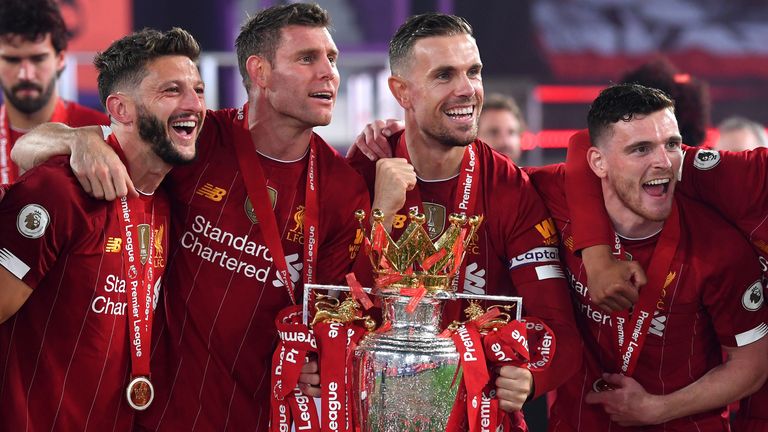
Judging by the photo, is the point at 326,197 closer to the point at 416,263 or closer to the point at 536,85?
the point at 416,263

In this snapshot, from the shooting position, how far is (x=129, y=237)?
305cm

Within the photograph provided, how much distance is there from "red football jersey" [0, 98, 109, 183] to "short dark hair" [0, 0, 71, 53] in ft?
1.00

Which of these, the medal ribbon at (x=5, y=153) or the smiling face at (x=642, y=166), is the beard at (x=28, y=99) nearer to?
the medal ribbon at (x=5, y=153)

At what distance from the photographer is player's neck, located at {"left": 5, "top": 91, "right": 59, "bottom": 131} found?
188 inches

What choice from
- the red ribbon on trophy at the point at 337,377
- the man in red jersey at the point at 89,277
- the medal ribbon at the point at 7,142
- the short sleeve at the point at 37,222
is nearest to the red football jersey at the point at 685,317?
the red ribbon on trophy at the point at 337,377

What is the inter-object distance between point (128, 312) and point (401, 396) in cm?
85

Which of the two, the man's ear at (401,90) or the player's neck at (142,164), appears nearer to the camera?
the player's neck at (142,164)

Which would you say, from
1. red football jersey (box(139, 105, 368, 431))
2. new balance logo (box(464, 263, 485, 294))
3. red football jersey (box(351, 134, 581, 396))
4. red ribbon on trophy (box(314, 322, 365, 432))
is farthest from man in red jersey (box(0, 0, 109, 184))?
red ribbon on trophy (box(314, 322, 365, 432))

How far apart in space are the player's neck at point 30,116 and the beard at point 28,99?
2cm

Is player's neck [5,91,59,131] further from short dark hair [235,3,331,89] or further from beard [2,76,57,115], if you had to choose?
short dark hair [235,3,331,89]

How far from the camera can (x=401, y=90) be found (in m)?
3.63

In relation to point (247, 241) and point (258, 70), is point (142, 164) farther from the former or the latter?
point (258, 70)

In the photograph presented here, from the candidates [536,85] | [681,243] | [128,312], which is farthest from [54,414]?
[536,85]

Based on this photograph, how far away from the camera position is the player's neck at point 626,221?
3410 millimetres
